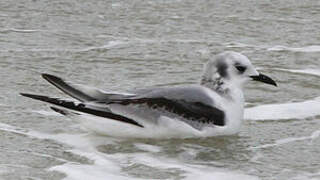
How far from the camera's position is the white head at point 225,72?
7262 mm

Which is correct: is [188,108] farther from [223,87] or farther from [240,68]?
[240,68]

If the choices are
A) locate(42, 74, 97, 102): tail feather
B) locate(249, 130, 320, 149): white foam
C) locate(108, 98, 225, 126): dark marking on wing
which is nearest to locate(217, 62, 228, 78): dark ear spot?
locate(108, 98, 225, 126): dark marking on wing

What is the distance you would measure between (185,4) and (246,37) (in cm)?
161

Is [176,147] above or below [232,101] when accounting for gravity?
below

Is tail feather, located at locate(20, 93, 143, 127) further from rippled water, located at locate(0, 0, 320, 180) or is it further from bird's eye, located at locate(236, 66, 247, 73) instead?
bird's eye, located at locate(236, 66, 247, 73)

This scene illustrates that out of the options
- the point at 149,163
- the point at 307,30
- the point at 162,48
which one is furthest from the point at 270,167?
the point at 307,30

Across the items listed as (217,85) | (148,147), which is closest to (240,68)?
(217,85)

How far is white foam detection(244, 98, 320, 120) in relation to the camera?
Result: 758 cm

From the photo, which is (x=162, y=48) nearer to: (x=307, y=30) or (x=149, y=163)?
(x=307, y=30)

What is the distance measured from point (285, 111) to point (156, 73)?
5.11 ft

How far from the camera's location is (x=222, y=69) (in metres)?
7.28

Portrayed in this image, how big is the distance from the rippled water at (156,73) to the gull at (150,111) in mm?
94

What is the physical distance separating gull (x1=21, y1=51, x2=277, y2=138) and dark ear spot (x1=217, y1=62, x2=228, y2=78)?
0.24 m

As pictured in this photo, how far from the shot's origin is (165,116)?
22.5 ft
